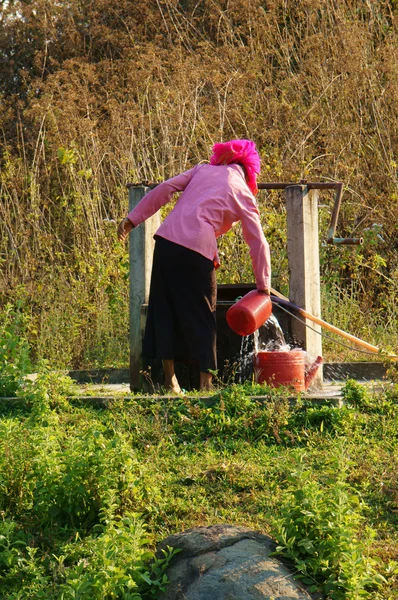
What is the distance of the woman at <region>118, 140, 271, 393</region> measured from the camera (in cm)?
580

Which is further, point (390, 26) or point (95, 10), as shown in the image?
point (95, 10)

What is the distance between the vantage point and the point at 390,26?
11367mm

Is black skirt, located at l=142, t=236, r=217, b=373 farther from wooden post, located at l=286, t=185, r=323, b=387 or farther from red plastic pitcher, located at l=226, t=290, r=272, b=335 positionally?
wooden post, located at l=286, t=185, r=323, b=387

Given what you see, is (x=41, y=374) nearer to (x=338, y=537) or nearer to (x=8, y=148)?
(x=338, y=537)

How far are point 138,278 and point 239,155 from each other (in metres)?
1.12

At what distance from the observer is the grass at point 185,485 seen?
3420 mm

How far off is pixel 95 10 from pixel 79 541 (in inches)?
374

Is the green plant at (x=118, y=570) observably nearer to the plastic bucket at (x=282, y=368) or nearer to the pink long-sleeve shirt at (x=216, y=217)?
the plastic bucket at (x=282, y=368)

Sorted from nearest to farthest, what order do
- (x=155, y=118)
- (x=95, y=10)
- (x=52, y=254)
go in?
(x=52, y=254) < (x=155, y=118) < (x=95, y=10)

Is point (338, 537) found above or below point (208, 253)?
below

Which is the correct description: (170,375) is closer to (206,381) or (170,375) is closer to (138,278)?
(206,381)

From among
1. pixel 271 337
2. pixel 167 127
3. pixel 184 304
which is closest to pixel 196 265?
pixel 184 304

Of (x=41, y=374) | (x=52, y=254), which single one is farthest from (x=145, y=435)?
(x=52, y=254)

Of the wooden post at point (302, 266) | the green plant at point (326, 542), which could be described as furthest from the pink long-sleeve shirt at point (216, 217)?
the green plant at point (326, 542)
